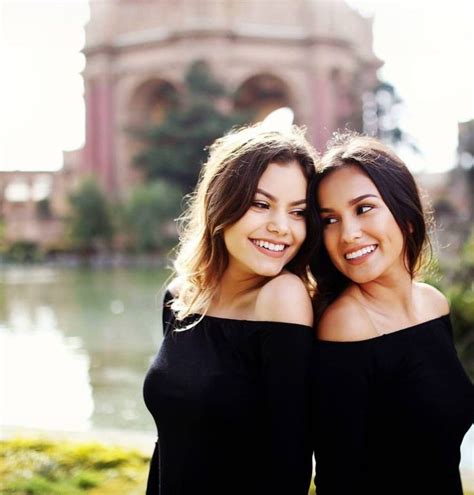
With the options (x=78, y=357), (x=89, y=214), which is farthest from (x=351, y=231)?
(x=89, y=214)

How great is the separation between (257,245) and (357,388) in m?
0.45

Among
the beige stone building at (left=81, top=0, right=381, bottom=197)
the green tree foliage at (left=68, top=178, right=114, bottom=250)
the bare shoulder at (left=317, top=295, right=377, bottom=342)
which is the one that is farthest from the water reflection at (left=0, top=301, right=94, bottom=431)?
the beige stone building at (left=81, top=0, right=381, bottom=197)

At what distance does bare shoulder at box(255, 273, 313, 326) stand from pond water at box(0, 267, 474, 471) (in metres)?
2.65

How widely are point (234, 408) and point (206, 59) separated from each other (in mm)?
31313

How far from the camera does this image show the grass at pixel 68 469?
10.6ft

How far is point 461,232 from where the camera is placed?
12.9 meters

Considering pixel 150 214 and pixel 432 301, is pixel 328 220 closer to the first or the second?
pixel 432 301

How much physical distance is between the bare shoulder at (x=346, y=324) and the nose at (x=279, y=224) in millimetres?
237

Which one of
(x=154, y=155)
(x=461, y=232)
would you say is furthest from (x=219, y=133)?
(x=461, y=232)

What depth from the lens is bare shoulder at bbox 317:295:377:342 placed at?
1787mm

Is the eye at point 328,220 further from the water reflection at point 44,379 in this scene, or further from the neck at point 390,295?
the water reflection at point 44,379

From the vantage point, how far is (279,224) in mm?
1836

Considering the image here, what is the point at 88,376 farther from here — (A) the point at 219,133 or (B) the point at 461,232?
(A) the point at 219,133

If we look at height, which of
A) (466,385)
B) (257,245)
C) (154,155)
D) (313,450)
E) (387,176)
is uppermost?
(154,155)
